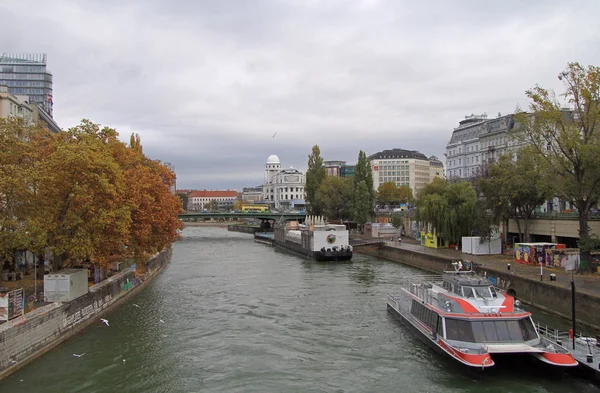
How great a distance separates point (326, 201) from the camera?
95375 millimetres

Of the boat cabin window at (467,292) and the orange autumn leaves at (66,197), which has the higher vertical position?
the orange autumn leaves at (66,197)

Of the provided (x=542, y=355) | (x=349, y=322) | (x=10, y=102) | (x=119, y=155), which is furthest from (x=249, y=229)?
(x=542, y=355)

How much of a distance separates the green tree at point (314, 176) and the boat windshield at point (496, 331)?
83167mm

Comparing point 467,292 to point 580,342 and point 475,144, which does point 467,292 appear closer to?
point 580,342

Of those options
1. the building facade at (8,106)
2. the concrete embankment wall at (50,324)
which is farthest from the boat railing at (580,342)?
the building facade at (8,106)

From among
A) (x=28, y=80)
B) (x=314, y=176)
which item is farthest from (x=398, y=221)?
(x=28, y=80)

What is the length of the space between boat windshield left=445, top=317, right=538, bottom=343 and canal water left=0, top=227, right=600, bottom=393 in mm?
1264

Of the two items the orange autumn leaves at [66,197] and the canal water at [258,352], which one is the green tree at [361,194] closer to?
the canal water at [258,352]

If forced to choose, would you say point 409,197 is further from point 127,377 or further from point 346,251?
point 127,377

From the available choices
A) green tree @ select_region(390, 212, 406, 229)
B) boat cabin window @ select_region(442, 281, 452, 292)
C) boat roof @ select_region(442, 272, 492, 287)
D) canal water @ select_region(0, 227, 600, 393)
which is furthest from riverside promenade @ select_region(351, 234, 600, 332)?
green tree @ select_region(390, 212, 406, 229)

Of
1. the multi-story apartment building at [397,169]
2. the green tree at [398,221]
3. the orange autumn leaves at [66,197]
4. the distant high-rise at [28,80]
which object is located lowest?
the green tree at [398,221]

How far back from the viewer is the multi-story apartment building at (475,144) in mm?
85750

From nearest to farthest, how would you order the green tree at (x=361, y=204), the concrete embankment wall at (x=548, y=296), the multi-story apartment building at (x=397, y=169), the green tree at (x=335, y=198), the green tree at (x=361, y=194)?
the concrete embankment wall at (x=548, y=296)
the green tree at (x=361, y=204)
the green tree at (x=361, y=194)
the green tree at (x=335, y=198)
the multi-story apartment building at (x=397, y=169)

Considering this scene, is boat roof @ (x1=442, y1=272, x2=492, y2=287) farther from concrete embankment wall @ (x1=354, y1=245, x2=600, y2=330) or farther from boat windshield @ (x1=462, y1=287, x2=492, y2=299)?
concrete embankment wall @ (x1=354, y1=245, x2=600, y2=330)
